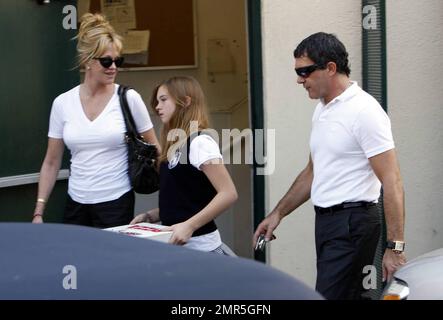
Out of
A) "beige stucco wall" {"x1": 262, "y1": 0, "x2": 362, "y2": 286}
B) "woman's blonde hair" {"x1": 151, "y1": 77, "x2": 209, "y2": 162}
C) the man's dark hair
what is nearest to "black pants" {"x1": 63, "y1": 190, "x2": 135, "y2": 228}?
"woman's blonde hair" {"x1": 151, "y1": 77, "x2": 209, "y2": 162}

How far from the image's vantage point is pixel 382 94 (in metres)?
6.88

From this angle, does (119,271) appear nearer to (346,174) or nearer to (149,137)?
(346,174)

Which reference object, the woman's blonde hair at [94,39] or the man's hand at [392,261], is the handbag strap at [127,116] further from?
the man's hand at [392,261]

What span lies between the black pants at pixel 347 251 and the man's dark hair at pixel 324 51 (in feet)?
2.60

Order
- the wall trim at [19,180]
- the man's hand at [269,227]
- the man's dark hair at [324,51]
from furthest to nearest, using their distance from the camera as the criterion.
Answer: the wall trim at [19,180], the man's hand at [269,227], the man's dark hair at [324,51]

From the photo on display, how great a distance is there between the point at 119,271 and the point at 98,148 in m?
2.76

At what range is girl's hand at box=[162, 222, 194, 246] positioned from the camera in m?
4.59

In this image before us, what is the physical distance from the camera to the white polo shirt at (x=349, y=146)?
4652 millimetres

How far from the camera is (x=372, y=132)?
463cm

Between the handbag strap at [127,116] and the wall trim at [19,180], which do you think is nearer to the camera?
the handbag strap at [127,116]

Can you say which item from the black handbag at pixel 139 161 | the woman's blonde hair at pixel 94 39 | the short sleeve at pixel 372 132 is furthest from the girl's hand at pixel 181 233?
the woman's blonde hair at pixel 94 39

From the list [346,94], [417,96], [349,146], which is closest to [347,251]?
[349,146]

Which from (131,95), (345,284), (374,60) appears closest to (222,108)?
(374,60)

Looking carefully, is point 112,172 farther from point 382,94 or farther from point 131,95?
point 382,94
